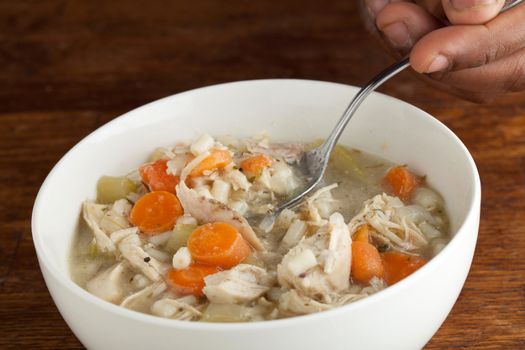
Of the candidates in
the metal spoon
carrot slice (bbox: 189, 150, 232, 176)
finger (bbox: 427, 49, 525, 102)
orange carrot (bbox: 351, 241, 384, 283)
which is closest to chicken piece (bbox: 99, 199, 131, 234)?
carrot slice (bbox: 189, 150, 232, 176)

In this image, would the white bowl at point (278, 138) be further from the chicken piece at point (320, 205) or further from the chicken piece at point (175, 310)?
the chicken piece at point (320, 205)

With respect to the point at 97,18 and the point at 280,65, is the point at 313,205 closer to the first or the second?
the point at 280,65

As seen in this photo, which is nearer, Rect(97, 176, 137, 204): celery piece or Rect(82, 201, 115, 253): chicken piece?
Rect(82, 201, 115, 253): chicken piece

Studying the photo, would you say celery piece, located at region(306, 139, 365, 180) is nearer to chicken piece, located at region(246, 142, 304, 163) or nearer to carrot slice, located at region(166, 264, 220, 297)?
chicken piece, located at region(246, 142, 304, 163)

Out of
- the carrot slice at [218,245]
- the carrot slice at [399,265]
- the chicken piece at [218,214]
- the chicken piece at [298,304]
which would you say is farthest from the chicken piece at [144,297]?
the carrot slice at [399,265]

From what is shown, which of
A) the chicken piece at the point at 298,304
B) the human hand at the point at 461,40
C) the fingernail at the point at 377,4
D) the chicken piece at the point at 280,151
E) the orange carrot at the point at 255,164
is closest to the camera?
the chicken piece at the point at 298,304

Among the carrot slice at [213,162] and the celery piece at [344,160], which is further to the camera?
the celery piece at [344,160]
